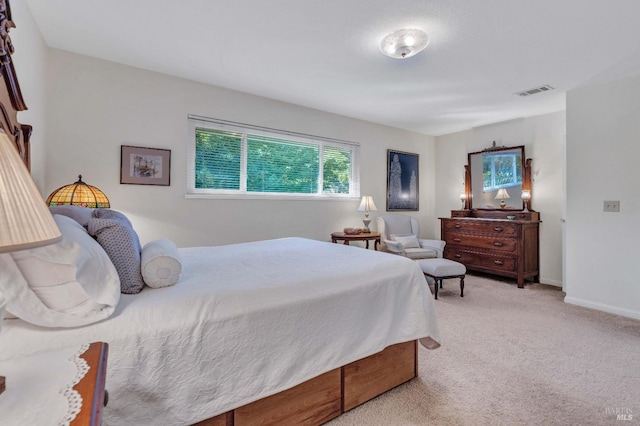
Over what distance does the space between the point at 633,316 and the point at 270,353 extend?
385cm

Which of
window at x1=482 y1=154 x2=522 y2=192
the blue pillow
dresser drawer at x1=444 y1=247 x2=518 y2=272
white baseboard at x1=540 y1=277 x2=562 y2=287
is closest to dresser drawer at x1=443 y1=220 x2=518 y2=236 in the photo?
dresser drawer at x1=444 y1=247 x2=518 y2=272

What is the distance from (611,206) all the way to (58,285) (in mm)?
4573

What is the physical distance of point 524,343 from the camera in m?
2.43

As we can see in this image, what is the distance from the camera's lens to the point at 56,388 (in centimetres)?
65

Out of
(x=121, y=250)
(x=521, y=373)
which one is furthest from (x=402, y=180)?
(x=121, y=250)

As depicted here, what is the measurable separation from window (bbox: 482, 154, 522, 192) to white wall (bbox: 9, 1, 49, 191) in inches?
222

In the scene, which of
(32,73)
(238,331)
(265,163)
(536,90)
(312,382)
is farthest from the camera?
(265,163)

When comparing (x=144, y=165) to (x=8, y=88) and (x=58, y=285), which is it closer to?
(x=8, y=88)

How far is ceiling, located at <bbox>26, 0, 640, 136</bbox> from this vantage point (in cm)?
204

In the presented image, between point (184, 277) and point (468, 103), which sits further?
point (468, 103)

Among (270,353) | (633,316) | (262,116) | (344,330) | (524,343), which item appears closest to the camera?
(270,353)

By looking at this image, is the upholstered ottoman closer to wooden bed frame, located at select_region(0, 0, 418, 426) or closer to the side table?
the side table

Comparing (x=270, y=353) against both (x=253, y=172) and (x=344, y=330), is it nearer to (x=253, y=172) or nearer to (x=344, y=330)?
(x=344, y=330)

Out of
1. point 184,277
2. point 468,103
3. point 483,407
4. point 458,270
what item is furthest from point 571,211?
point 184,277
